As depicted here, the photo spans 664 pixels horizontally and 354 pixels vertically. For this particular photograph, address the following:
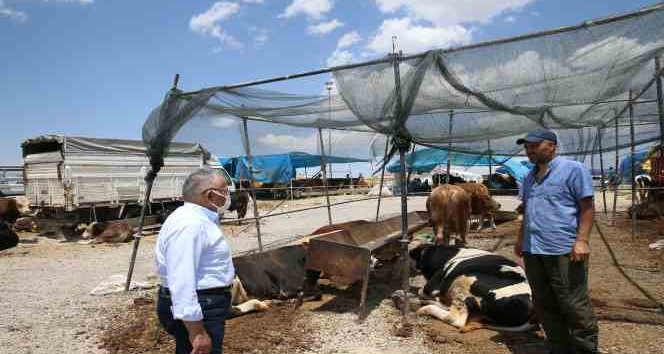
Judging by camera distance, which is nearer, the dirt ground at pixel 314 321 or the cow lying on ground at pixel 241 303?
the dirt ground at pixel 314 321

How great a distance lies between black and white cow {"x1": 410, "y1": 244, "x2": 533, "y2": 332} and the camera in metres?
4.36

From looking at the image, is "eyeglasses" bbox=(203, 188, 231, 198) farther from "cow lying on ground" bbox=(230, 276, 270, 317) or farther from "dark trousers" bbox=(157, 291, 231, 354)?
"cow lying on ground" bbox=(230, 276, 270, 317)

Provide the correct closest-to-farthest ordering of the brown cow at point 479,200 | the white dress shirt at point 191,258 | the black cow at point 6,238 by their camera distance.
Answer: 1. the white dress shirt at point 191,258
2. the black cow at point 6,238
3. the brown cow at point 479,200

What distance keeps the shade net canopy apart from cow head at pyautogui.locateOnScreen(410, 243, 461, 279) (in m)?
1.42

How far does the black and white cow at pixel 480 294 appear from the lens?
4359 millimetres

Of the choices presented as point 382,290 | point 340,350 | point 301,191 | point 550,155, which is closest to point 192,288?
point 340,350

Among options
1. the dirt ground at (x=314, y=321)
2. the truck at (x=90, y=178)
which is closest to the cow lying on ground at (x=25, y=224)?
the truck at (x=90, y=178)

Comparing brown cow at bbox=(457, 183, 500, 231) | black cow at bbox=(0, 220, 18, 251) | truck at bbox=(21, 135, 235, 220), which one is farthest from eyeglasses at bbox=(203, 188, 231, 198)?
brown cow at bbox=(457, 183, 500, 231)

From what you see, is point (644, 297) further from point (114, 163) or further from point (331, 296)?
point (114, 163)

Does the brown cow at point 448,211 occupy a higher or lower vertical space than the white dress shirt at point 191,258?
lower

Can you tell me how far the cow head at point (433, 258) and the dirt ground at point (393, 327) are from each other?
1.63 feet

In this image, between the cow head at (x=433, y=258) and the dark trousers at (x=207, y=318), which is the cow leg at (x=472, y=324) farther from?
the dark trousers at (x=207, y=318)

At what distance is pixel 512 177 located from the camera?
23922mm

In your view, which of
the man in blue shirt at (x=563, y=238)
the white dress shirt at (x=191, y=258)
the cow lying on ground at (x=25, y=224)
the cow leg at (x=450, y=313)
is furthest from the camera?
A: the cow lying on ground at (x=25, y=224)
